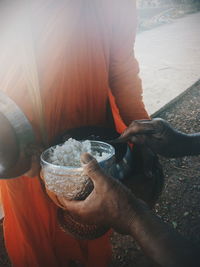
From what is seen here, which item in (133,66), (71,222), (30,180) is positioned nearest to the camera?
(71,222)

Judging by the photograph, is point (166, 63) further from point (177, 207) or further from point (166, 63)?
point (177, 207)

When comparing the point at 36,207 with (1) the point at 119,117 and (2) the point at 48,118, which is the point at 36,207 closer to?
(2) the point at 48,118

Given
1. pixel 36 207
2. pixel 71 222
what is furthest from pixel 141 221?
pixel 36 207

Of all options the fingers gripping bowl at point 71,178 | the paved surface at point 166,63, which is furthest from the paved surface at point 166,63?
the fingers gripping bowl at point 71,178

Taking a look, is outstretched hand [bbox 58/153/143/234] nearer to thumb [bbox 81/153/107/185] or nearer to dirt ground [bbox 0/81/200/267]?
thumb [bbox 81/153/107/185]

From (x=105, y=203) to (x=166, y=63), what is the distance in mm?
6643

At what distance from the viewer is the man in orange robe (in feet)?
3.94

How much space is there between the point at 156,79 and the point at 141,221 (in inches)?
209

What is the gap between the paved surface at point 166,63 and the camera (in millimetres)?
5176

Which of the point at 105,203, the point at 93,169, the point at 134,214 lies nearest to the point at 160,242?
the point at 134,214

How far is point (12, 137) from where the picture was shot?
3.55ft

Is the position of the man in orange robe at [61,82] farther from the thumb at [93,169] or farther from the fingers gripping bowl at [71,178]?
the thumb at [93,169]

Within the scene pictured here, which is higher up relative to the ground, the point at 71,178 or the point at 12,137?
the point at 12,137

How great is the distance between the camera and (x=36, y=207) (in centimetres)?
158
